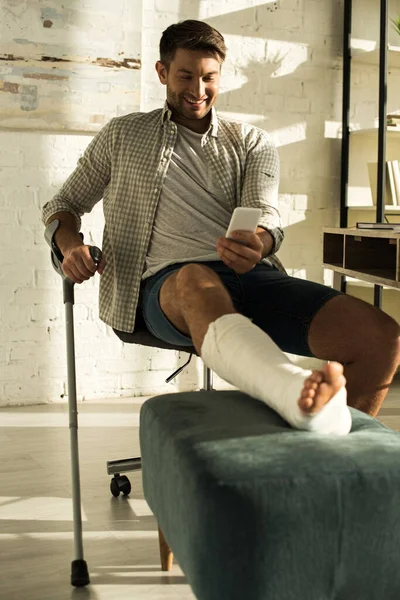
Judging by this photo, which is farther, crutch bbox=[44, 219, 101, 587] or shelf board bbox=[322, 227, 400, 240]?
shelf board bbox=[322, 227, 400, 240]

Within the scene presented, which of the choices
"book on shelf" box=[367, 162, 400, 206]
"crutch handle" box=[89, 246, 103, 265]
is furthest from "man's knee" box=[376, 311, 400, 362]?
"book on shelf" box=[367, 162, 400, 206]

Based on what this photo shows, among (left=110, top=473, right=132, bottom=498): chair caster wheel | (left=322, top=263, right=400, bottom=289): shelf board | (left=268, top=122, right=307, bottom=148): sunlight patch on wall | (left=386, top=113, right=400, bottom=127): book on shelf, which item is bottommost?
(left=110, top=473, right=132, bottom=498): chair caster wheel

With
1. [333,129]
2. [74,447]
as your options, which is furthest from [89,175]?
[333,129]

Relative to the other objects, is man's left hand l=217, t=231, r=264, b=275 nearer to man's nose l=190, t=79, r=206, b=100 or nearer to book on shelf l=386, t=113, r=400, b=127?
man's nose l=190, t=79, r=206, b=100

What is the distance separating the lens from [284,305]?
1973 millimetres

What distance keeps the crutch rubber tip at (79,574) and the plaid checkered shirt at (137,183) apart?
0.64m

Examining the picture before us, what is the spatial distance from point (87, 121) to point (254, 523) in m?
2.70

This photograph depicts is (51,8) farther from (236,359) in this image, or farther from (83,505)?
(236,359)

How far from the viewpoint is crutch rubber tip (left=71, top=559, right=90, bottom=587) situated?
1.73 meters

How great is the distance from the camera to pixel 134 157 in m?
2.27

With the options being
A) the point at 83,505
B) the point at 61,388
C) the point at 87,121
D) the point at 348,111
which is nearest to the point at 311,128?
the point at 348,111

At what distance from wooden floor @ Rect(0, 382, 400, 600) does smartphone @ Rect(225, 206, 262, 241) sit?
758 mm

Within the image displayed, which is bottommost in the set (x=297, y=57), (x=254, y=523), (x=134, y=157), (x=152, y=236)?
(x=254, y=523)

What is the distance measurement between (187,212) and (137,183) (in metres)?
0.15
